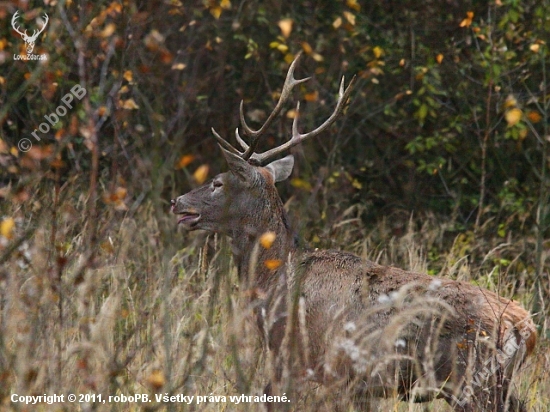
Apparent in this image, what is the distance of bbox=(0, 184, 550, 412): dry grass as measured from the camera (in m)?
3.23

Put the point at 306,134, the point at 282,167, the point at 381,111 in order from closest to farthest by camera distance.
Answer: the point at 306,134
the point at 282,167
the point at 381,111

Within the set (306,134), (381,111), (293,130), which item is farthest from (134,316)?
(381,111)

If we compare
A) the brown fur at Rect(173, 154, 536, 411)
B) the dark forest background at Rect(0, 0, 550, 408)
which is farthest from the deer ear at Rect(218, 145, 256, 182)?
the dark forest background at Rect(0, 0, 550, 408)

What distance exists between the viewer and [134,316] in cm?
546

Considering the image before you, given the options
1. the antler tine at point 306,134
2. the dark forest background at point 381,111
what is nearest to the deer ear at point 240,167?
the antler tine at point 306,134

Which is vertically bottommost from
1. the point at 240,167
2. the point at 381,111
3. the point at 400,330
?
the point at 400,330

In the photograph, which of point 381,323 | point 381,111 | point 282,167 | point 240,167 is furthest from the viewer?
point 381,111

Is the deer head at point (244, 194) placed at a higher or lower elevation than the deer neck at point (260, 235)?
higher

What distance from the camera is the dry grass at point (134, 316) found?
323 cm

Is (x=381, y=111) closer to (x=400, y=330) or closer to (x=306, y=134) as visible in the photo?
(x=306, y=134)

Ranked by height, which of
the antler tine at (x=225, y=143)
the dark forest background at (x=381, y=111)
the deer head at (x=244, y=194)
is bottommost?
the deer head at (x=244, y=194)

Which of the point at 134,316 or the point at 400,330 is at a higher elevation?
the point at 134,316

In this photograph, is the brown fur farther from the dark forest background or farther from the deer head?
the dark forest background

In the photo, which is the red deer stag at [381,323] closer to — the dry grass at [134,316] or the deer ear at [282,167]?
the dry grass at [134,316]
